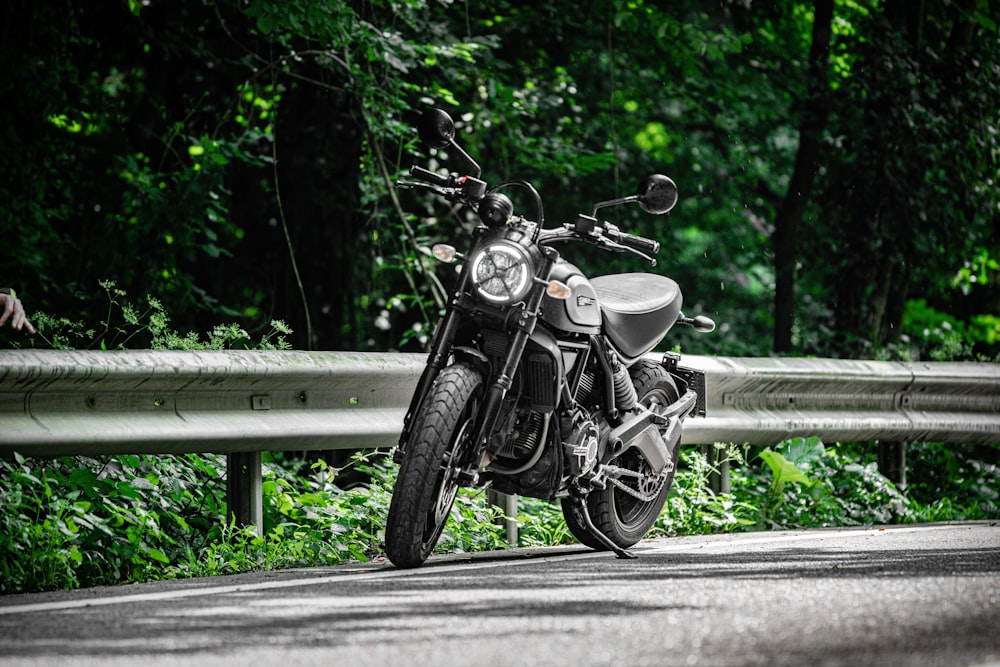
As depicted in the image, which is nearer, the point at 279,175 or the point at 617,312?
the point at 617,312

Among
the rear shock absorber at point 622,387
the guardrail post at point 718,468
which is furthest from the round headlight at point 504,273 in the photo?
the guardrail post at point 718,468

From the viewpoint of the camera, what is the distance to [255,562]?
566cm

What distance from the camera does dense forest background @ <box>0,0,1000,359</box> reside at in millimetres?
10742

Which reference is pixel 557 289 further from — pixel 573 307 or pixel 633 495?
pixel 633 495

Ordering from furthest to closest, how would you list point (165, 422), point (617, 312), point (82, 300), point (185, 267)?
point (185, 267) < point (82, 300) < point (617, 312) < point (165, 422)

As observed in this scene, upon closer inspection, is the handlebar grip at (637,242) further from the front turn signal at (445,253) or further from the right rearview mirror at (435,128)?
the right rearview mirror at (435,128)

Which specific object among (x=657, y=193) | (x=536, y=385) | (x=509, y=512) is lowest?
(x=509, y=512)

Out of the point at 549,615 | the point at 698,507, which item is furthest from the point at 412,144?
the point at 549,615

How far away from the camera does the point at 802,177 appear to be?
14.5 metres

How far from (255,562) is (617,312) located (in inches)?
71.6

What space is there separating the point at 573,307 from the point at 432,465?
1004mm

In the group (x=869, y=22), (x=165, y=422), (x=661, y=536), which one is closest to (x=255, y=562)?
(x=165, y=422)

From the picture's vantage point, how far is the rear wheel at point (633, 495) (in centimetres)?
630

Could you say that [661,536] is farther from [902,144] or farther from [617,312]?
[902,144]
